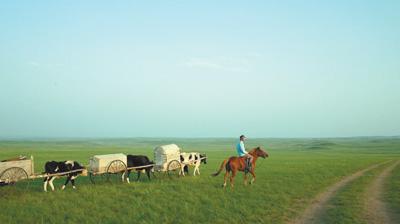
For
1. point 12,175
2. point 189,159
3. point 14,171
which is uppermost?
point 14,171

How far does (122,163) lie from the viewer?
2270 centimetres

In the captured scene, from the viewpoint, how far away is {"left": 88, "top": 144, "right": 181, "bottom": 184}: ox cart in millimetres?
21384

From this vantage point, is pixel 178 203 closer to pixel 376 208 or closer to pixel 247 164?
pixel 247 164

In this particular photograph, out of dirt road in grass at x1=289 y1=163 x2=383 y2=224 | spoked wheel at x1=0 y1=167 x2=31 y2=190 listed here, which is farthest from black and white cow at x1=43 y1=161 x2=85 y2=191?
dirt road in grass at x1=289 y1=163 x2=383 y2=224

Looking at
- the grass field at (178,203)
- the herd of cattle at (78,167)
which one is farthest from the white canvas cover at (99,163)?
the grass field at (178,203)

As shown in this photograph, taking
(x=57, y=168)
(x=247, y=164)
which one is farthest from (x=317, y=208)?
(x=57, y=168)

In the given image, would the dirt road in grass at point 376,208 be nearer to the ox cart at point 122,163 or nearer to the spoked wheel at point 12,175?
the ox cart at point 122,163

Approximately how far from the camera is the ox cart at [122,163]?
842 inches

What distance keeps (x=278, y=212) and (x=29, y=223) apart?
962 cm

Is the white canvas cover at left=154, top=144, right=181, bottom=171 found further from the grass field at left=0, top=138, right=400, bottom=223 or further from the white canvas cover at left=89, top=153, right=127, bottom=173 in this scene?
the white canvas cover at left=89, top=153, right=127, bottom=173

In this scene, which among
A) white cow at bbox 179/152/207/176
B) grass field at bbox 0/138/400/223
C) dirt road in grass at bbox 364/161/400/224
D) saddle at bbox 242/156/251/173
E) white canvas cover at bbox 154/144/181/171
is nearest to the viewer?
dirt road in grass at bbox 364/161/400/224

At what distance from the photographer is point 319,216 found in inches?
560

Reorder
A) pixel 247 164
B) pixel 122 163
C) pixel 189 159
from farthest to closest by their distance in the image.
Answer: pixel 189 159
pixel 122 163
pixel 247 164

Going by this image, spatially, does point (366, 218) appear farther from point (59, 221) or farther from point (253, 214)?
point (59, 221)
